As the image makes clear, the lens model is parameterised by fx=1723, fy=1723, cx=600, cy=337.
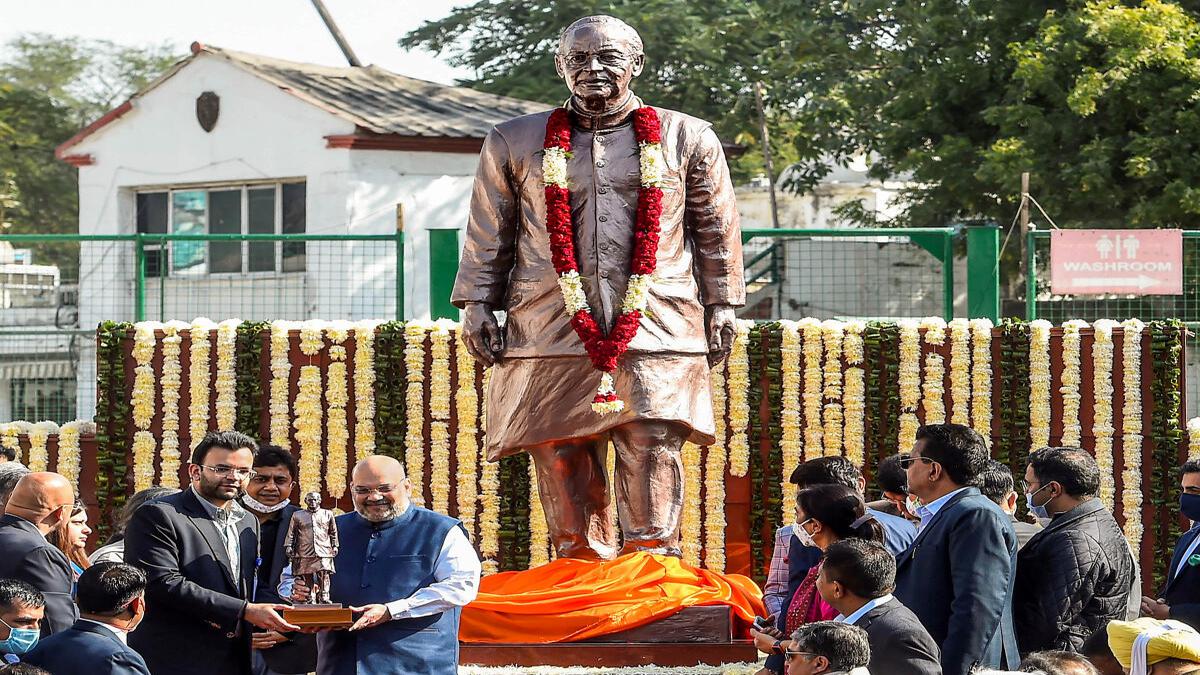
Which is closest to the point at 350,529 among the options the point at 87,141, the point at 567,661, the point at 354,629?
the point at 354,629

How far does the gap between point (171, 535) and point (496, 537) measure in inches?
185

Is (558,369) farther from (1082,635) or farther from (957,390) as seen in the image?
(957,390)

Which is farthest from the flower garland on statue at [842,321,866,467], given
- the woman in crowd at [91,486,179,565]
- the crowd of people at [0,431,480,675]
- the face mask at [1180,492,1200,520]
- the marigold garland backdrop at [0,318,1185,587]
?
the crowd of people at [0,431,480,675]

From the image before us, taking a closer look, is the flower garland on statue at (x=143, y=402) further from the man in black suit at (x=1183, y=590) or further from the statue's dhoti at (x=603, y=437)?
the man in black suit at (x=1183, y=590)

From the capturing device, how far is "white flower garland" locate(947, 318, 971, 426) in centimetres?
1050

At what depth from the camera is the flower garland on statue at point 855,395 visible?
10.6m

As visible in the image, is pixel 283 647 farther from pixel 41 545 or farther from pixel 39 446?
pixel 39 446

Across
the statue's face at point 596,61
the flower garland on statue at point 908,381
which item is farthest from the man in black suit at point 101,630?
the flower garland on statue at point 908,381

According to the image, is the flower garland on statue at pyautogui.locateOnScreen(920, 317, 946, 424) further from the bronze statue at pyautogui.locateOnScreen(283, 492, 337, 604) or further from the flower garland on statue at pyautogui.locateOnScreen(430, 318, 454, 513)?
the bronze statue at pyautogui.locateOnScreen(283, 492, 337, 604)

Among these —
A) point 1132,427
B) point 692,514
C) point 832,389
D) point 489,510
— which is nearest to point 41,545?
point 489,510

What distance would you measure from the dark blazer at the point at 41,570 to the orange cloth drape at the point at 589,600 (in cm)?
193

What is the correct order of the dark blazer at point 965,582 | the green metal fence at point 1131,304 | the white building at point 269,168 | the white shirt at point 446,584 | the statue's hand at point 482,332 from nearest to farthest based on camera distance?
the dark blazer at point 965,582 → the white shirt at point 446,584 → the statue's hand at point 482,332 → the green metal fence at point 1131,304 → the white building at point 269,168

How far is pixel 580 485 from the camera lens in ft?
25.2

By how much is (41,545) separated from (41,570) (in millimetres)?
89
